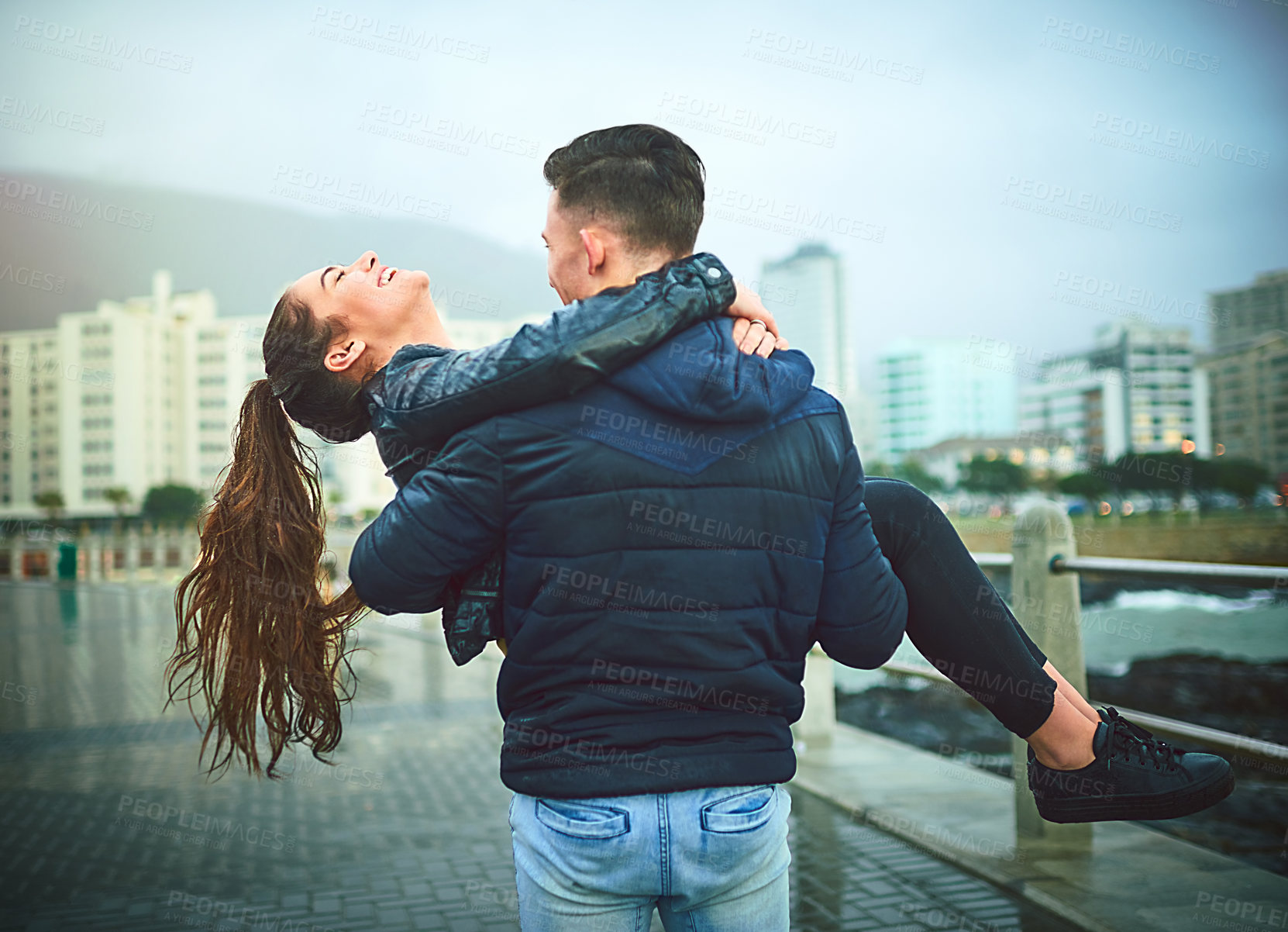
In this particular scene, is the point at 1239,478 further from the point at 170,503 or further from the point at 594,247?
the point at 170,503

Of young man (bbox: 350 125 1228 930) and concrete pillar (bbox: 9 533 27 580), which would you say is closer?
young man (bbox: 350 125 1228 930)

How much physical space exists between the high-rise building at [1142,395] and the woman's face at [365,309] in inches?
5969

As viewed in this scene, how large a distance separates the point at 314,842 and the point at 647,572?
4356mm

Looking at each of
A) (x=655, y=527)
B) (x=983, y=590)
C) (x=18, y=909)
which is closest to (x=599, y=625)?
(x=655, y=527)

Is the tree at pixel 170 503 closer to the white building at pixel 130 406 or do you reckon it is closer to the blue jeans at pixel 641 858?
the white building at pixel 130 406

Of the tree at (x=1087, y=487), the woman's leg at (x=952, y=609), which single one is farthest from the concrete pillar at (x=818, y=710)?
the tree at (x=1087, y=487)

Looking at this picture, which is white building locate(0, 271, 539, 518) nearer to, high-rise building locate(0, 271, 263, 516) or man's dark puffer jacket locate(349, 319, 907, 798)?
high-rise building locate(0, 271, 263, 516)

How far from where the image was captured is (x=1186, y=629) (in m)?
40.3

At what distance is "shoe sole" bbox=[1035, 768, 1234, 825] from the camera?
196cm

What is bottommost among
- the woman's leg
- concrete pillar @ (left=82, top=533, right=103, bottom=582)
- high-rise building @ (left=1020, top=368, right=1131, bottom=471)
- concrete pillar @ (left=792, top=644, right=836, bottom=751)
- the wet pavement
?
concrete pillar @ (left=82, top=533, right=103, bottom=582)

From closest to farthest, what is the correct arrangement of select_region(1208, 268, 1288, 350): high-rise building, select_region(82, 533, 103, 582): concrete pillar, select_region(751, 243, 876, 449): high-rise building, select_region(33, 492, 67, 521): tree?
select_region(82, 533, 103, 582): concrete pillar, select_region(33, 492, 67, 521): tree, select_region(1208, 268, 1288, 350): high-rise building, select_region(751, 243, 876, 449): high-rise building

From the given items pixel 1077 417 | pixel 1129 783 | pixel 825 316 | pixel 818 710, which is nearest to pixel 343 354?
pixel 1129 783

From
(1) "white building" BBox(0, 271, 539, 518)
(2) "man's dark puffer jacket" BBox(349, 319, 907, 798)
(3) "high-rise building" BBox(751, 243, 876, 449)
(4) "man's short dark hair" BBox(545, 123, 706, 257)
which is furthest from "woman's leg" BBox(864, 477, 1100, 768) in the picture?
(3) "high-rise building" BBox(751, 243, 876, 449)

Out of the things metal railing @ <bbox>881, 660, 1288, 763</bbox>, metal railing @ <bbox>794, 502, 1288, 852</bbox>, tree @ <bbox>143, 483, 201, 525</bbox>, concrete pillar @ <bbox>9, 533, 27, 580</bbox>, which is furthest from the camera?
tree @ <bbox>143, 483, 201, 525</bbox>
